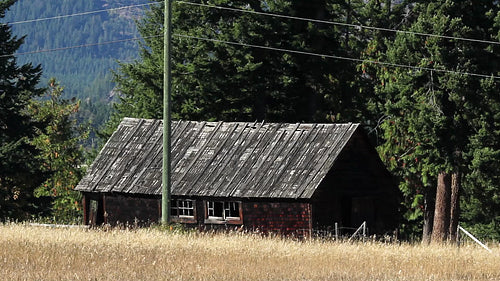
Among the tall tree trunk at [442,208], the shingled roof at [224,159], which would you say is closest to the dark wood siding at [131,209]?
the shingled roof at [224,159]

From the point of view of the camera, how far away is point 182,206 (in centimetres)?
3609

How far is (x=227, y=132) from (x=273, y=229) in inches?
204

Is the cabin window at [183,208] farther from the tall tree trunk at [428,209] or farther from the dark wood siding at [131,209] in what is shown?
the tall tree trunk at [428,209]

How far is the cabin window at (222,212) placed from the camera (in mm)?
34969

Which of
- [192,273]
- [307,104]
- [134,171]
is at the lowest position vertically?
[192,273]

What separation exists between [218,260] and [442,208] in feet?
69.5

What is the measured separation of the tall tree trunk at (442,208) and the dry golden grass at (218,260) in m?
14.0

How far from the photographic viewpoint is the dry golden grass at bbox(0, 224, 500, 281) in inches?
715

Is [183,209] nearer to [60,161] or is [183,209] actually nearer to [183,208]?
[183,208]

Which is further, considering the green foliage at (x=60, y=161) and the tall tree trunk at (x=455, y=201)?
the green foliage at (x=60, y=161)

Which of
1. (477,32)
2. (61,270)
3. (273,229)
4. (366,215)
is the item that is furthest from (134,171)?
(61,270)

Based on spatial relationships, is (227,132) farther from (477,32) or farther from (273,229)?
(477,32)

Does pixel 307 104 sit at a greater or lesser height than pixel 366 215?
greater

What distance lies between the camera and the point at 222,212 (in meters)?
35.2
